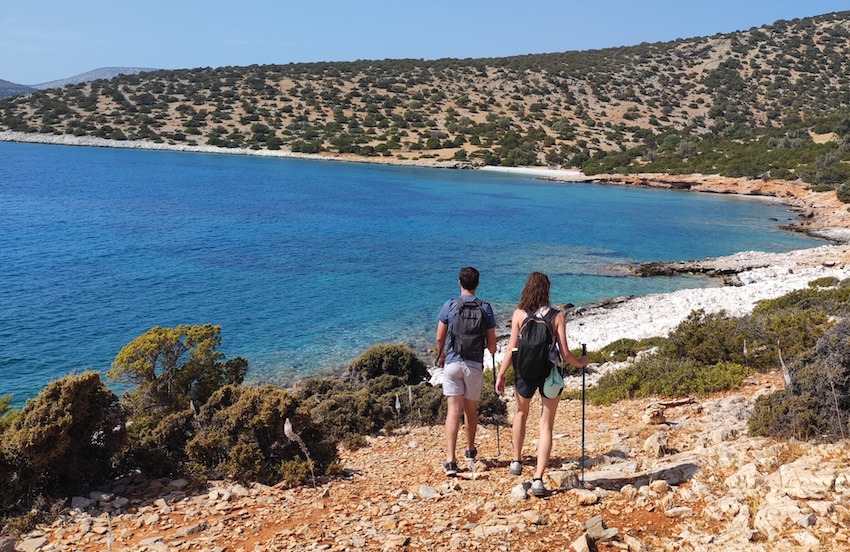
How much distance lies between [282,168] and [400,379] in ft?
239

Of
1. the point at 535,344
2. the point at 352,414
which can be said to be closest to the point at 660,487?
the point at 535,344

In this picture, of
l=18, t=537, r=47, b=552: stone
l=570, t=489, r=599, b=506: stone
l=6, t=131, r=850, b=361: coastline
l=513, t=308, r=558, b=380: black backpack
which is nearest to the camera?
l=18, t=537, r=47, b=552: stone

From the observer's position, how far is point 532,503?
563 centimetres

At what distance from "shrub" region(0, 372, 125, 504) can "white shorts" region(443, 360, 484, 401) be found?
3.80 meters

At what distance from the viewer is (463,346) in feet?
21.2

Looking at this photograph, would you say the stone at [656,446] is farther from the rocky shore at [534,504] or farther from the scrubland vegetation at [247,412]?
the scrubland vegetation at [247,412]

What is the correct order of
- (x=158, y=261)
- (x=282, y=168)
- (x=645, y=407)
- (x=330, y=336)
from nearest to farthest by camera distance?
(x=645, y=407)
(x=330, y=336)
(x=158, y=261)
(x=282, y=168)

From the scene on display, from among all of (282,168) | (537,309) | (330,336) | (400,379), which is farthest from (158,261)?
(282,168)

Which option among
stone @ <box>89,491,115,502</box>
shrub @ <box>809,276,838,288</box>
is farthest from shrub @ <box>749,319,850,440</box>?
shrub @ <box>809,276,838,288</box>

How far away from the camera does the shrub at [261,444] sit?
670 cm

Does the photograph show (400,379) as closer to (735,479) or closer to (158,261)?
(735,479)

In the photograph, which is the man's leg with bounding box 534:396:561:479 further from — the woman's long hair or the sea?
the sea

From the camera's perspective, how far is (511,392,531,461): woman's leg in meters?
6.05

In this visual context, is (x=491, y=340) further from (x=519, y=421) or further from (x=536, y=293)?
(x=536, y=293)
